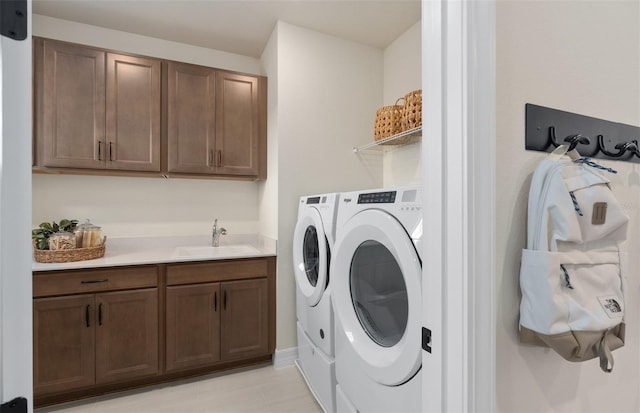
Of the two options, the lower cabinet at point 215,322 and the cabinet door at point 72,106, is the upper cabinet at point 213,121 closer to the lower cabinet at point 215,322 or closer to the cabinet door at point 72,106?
the cabinet door at point 72,106

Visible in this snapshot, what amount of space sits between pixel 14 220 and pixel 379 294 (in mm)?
1142

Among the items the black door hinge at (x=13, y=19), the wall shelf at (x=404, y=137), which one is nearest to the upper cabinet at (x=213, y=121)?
the wall shelf at (x=404, y=137)

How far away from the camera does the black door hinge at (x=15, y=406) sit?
441 millimetres

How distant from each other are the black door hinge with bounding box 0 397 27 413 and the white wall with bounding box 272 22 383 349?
6.07ft

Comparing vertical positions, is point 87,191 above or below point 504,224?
above

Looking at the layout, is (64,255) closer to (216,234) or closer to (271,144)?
(216,234)

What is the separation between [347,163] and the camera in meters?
2.54

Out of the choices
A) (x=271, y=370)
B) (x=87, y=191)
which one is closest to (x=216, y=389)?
(x=271, y=370)

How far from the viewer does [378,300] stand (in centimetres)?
130

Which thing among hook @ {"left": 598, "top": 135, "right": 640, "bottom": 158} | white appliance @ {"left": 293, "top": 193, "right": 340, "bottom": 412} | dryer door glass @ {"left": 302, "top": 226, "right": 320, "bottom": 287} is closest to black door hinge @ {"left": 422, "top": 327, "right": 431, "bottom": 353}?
hook @ {"left": 598, "top": 135, "right": 640, "bottom": 158}

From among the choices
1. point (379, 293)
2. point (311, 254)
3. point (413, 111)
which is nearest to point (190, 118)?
point (311, 254)

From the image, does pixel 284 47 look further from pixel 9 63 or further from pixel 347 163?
pixel 9 63

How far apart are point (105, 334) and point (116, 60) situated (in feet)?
5.87

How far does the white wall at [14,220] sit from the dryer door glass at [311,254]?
141 cm
